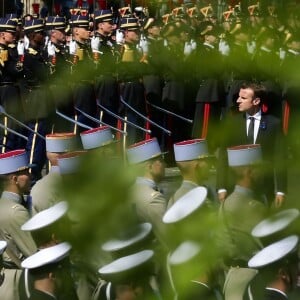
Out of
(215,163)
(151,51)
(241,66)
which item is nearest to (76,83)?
(151,51)

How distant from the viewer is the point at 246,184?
5.32ft

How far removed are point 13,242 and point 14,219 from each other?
495 mm

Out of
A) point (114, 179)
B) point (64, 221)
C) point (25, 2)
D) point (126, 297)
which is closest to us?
point (114, 179)

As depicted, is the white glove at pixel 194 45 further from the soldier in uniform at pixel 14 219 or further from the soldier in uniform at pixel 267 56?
the soldier in uniform at pixel 14 219

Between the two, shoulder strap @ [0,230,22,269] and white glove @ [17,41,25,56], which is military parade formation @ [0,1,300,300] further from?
white glove @ [17,41,25,56]

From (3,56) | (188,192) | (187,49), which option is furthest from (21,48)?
(187,49)

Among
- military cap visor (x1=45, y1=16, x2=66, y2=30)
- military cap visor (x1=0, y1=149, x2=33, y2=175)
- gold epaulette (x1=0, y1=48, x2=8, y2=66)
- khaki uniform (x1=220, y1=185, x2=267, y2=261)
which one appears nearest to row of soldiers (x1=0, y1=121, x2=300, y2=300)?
khaki uniform (x1=220, y1=185, x2=267, y2=261)

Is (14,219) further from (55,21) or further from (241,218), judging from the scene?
(241,218)

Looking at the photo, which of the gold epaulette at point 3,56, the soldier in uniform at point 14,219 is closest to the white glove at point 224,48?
the soldier in uniform at point 14,219

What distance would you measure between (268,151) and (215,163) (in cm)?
62

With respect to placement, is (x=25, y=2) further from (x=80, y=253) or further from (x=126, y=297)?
(x=80, y=253)

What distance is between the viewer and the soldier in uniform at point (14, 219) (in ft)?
14.6

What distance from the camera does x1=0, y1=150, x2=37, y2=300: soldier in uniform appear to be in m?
4.44

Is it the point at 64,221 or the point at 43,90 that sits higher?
the point at 43,90
